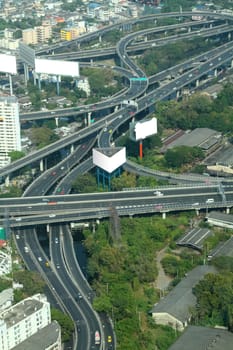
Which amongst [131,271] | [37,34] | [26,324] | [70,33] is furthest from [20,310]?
[70,33]

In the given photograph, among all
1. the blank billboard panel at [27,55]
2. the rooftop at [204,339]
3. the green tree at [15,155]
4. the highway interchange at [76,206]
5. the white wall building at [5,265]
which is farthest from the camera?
the blank billboard panel at [27,55]

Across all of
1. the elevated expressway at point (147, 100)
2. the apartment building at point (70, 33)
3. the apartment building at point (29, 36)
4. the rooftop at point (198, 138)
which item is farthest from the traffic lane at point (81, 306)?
the apartment building at point (70, 33)

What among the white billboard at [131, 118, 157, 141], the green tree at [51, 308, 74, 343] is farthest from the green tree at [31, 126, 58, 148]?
the green tree at [51, 308, 74, 343]

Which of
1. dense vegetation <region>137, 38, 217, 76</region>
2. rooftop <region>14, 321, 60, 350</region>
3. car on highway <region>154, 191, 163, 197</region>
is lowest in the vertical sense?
rooftop <region>14, 321, 60, 350</region>

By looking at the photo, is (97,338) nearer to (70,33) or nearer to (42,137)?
(42,137)

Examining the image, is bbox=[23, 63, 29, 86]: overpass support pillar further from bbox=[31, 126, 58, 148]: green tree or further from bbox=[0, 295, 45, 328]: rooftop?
bbox=[0, 295, 45, 328]: rooftop

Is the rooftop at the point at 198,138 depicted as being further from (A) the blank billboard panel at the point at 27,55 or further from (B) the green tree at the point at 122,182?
(A) the blank billboard panel at the point at 27,55

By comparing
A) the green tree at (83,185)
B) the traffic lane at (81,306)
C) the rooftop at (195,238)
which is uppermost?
the green tree at (83,185)
